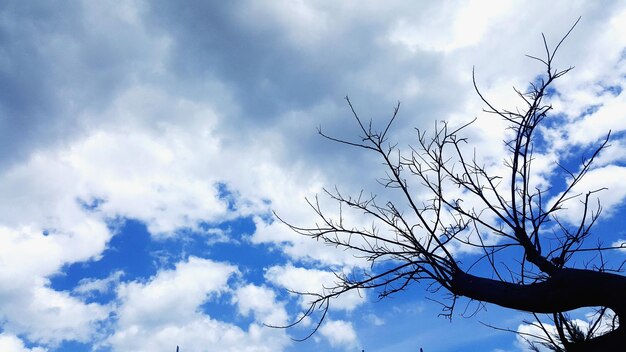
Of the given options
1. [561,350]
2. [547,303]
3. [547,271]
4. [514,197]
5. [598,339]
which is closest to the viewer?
[598,339]

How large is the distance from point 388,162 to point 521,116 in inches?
45.5

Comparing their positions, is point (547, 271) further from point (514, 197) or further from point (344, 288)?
point (344, 288)

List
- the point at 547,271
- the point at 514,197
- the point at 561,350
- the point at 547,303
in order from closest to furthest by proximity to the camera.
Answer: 1. the point at 547,303
2. the point at 547,271
3. the point at 514,197
4. the point at 561,350

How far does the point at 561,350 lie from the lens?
3611 millimetres

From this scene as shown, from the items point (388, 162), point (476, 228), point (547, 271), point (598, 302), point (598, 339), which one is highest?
point (388, 162)

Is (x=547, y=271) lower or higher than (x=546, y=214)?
lower

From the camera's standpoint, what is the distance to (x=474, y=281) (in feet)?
10.4

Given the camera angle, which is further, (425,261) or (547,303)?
(425,261)

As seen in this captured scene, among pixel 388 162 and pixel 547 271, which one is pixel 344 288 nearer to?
pixel 388 162

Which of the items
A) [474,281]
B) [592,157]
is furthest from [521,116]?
[474,281]

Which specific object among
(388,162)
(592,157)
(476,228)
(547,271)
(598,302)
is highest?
(388,162)

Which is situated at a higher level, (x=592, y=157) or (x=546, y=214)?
(x=592, y=157)

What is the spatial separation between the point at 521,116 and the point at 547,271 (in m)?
1.27

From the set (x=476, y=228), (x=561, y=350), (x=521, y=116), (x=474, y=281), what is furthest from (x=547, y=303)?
(x=521, y=116)
